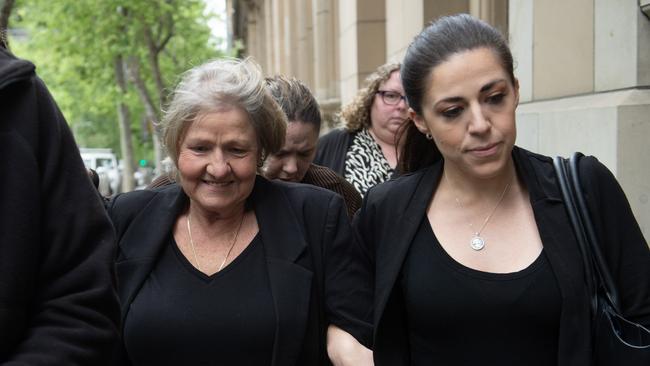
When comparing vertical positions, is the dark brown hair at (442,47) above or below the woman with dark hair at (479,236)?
above

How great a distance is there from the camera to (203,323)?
9.88 feet

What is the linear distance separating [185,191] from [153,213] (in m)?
0.15

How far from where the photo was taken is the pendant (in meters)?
2.80

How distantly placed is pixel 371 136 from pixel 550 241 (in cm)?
297

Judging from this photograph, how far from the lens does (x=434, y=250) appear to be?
2.83m

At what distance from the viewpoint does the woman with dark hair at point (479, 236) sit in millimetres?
2625

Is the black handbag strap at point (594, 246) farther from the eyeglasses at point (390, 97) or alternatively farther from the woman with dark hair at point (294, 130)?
the eyeglasses at point (390, 97)

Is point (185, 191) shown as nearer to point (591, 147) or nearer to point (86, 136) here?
point (591, 147)

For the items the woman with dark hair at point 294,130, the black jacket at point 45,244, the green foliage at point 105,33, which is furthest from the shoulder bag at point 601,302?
the green foliage at point 105,33

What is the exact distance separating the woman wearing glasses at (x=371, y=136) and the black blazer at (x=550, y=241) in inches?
87.6

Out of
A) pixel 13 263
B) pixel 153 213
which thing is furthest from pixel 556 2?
pixel 13 263

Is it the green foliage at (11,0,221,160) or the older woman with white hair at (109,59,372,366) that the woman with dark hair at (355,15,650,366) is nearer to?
the older woman with white hair at (109,59,372,366)

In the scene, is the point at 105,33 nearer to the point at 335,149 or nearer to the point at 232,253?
the point at 335,149

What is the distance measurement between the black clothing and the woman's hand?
7.89 feet
